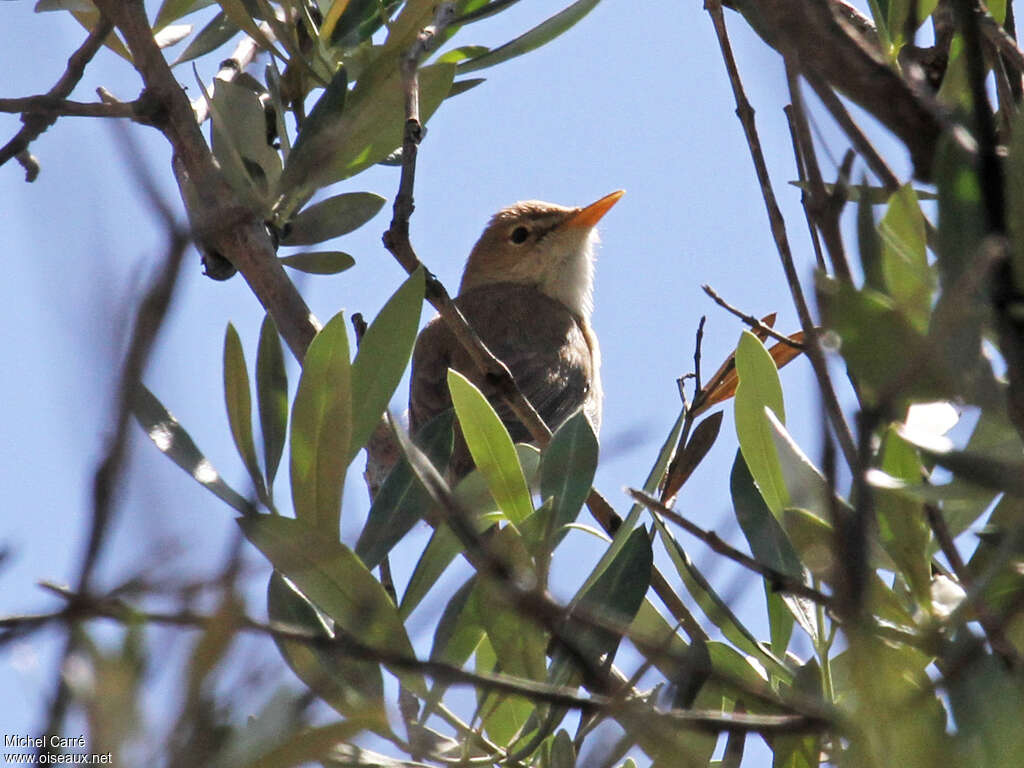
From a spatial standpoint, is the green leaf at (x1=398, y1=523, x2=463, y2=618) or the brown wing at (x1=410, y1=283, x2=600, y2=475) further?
the brown wing at (x1=410, y1=283, x2=600, y2=475)

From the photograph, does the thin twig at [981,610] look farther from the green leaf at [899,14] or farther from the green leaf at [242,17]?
the green leaf at [242,17]

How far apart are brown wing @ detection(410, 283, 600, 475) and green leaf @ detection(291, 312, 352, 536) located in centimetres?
296

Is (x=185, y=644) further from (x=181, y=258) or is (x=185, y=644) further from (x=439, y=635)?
(x=439, y=635)

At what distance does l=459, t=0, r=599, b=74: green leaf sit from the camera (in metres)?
3.18

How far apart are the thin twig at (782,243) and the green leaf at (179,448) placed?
40.1 inches

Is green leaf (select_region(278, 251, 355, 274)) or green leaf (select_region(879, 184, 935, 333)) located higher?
green leaf (select_region(278, 251, 355, 274))

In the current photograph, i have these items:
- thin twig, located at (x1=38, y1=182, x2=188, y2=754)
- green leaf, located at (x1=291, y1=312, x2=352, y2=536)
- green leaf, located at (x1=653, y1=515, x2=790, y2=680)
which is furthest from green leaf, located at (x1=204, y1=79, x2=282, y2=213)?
thin twig, located at (x1=38, y1=182, x2=188, y2=754)

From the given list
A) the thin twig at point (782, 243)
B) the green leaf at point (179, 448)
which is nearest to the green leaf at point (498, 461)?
the green leaf at point (179, 448)

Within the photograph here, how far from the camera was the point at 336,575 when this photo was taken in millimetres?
1749

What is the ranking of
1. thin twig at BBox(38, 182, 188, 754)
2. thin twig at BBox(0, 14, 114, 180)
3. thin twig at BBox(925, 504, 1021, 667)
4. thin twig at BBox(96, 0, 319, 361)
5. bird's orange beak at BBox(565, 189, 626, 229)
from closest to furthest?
1. thin twig at BBox(38, 182, 188, 754)
2. thin twig at BBox(925, 504, 1021, 667)
3. thin twig at BBox(0, 14, 114, 180)
4. thin twig at BBox(96, 0, 319, 361)
5. bird's orange beak at BBox(565, 189, 626, 229)

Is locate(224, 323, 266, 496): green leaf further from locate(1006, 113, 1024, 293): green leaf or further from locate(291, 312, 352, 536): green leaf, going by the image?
locate(1006, 113, 1024, 293): green leaf

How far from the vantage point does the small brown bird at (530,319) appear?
566 centimetres

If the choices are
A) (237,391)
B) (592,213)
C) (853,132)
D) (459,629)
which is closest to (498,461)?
(459,629)

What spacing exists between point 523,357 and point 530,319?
19.6 inches
